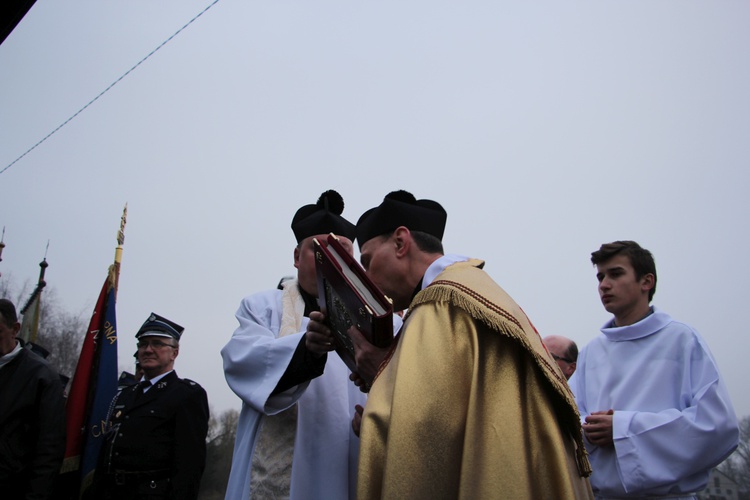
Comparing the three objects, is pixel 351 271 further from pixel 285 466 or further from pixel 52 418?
pixel 52 418

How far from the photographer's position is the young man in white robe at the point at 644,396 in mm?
3160

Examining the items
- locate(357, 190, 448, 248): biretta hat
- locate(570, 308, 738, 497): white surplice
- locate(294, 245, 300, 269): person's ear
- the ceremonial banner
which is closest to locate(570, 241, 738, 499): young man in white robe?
locate(570, 308, 738, 497): white surplice

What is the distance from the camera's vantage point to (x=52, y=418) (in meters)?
4.61

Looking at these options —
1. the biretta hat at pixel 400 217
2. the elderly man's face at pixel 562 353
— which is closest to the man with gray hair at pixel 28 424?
the biretta hat at pixel 400 217

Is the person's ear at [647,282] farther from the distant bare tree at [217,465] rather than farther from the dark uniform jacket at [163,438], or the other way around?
the distant bare tree at [217,465]

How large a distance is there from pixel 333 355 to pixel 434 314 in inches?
65.1

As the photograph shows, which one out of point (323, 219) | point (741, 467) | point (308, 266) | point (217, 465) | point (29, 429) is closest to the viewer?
point (308, 266)

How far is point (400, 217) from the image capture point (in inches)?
106

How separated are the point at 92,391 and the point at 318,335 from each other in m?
3.76

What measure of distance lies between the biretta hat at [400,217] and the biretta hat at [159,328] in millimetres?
3517

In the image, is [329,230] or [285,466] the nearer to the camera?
[285,466]

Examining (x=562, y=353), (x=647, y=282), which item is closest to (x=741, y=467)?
(x=562, y=353)

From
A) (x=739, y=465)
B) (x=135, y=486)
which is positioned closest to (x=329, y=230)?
(x=135, y=486)

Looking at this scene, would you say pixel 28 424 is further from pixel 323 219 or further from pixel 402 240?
pixel 402 240
